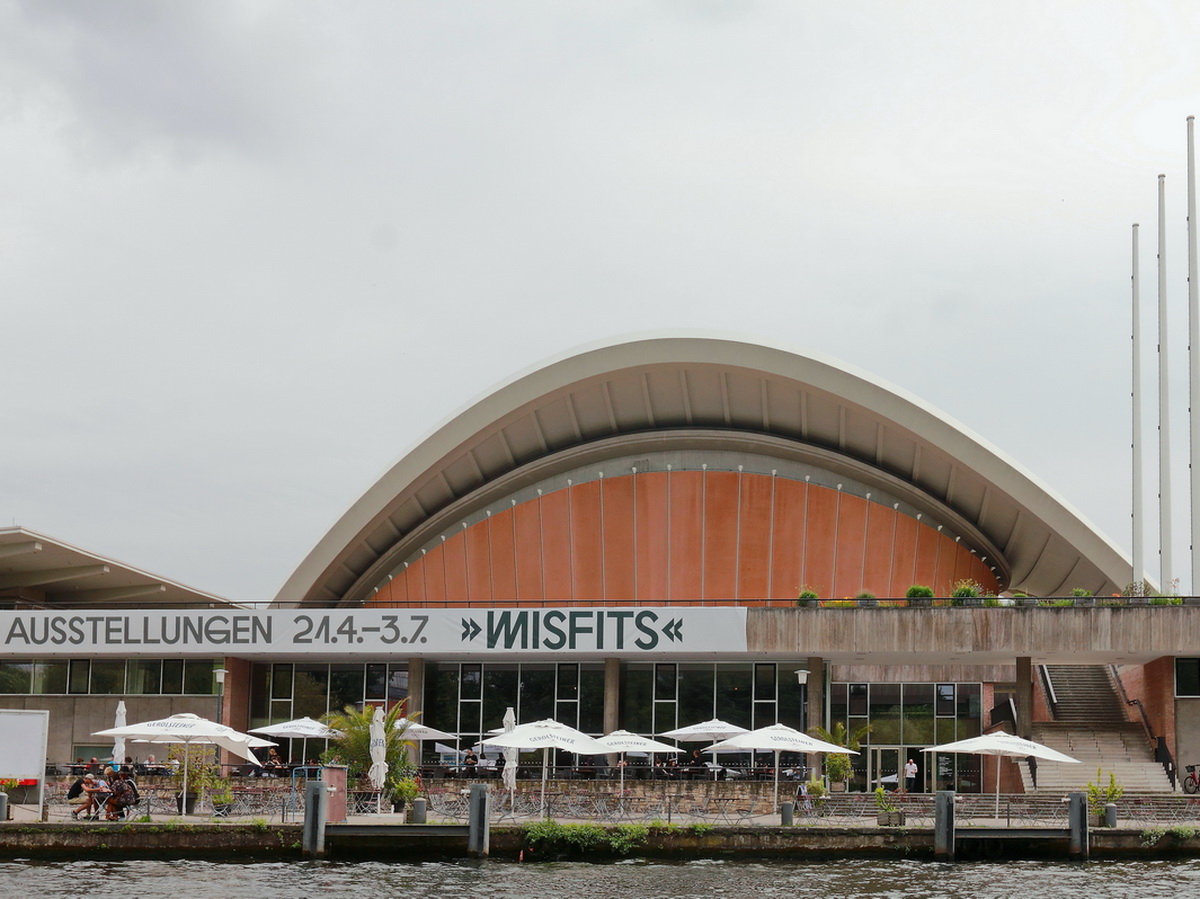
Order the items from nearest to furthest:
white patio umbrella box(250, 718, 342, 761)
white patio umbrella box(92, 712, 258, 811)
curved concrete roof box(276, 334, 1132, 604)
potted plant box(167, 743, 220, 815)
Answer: white patio umbrella box(92, 712, 258, 811), potted plant box(167, 743, 220, 815), white patio umbrella box(250, 718, 342, 761), curved concrete roof box(276, 334, 1132, 604)

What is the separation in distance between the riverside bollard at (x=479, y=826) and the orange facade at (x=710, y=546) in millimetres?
19655

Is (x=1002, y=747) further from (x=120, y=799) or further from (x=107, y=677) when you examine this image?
(x=107, y=677)

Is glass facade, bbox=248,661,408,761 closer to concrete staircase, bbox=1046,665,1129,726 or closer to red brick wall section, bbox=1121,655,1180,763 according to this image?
concrete staircase, bbox=1046,665,1129,726

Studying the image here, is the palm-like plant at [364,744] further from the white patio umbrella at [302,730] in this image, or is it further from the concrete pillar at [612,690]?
the concrete pillar at [612,690]

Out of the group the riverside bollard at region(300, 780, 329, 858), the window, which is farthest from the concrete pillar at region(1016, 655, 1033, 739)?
the riverside bollard at region(300, 780, 329, 858)

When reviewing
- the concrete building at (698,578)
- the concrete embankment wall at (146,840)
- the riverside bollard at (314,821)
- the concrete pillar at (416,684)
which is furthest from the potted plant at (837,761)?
the concrete embankment wall at (146,840)

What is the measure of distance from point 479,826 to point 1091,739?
21.7m

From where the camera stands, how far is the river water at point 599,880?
2609 centimetres

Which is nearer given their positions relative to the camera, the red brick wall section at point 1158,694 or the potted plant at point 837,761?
the potted plant at point 837,761

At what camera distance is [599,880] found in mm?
28109

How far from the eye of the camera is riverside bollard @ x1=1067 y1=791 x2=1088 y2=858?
31828mm

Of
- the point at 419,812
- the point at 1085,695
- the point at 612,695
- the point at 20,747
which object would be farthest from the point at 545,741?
the point at 1085,695

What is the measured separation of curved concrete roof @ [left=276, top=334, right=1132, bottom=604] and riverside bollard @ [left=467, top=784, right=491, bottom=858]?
1867 cm

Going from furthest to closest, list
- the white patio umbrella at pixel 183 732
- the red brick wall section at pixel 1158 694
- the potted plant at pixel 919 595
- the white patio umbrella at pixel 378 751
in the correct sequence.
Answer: the red brick wall section at pixel 1158 694 < the potted plant at pixel 919 595 < the white patio umbrella at pixel 378 751 < the white patio umbrella at pixel 183 732
